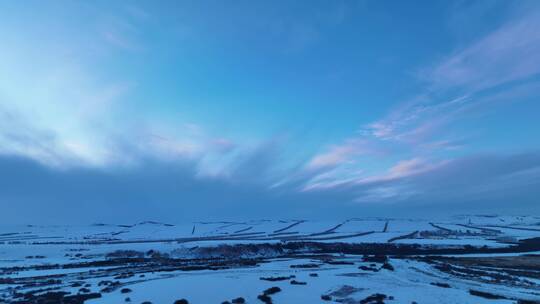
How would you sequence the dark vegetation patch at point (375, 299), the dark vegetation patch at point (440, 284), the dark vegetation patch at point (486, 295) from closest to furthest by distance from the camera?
the dark vegetation patch at point (375, 299)
the dark vegetation patch at point (486, 295)
the dark vegetation patch at point (440, 284)

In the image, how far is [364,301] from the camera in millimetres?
29094

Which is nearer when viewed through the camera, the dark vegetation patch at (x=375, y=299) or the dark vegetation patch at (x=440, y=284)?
the dark vegetation patch at (x=375, y=299)

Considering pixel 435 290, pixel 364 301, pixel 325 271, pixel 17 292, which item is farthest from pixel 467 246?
pixel 17 292

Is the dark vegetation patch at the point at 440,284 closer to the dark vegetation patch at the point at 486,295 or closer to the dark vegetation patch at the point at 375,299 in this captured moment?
the dark vegetation patch at the point at 486,295

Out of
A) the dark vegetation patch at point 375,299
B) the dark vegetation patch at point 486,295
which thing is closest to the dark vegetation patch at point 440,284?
the dark vegetation patch at point 486,295

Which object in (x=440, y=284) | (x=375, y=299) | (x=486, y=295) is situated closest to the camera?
(x=375, y=299)

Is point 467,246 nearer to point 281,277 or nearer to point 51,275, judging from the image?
point 281,277

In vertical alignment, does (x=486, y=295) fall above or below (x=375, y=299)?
below

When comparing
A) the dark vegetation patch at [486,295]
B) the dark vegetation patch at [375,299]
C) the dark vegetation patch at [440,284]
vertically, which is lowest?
the dark vegetation patch at [486,295]

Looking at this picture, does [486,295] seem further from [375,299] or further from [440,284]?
[375,299]

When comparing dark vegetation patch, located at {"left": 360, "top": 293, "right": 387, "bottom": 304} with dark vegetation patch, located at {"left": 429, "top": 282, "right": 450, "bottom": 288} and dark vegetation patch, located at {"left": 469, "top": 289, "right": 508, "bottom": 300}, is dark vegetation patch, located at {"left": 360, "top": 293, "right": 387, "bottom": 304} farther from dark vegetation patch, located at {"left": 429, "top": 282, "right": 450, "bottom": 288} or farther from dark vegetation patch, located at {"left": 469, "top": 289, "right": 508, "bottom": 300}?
dark vegetation patch, located at {"left": 429, "top": 282, "right": 450, "bottom": 288}

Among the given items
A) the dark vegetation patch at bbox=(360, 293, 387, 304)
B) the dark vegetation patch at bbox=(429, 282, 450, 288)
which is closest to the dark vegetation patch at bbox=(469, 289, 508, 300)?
the dark vegetation patch at bbox=(429, 282, 450, 288)

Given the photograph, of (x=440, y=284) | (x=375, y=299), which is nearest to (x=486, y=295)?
(x=440, y=284)

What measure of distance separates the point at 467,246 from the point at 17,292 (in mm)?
72415
